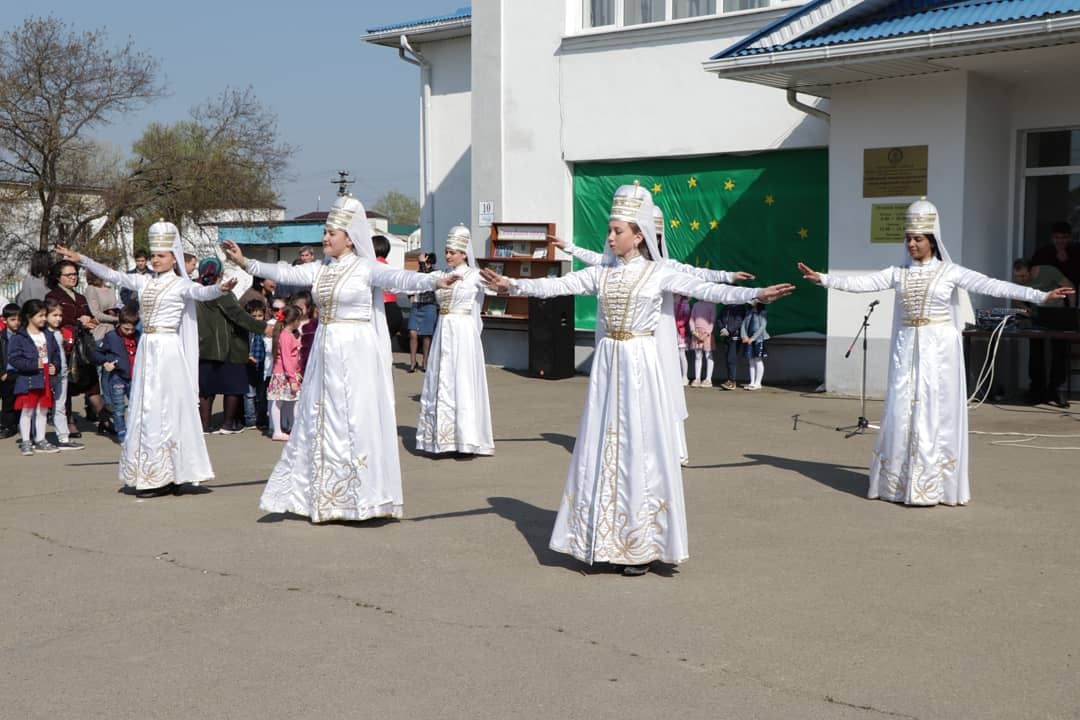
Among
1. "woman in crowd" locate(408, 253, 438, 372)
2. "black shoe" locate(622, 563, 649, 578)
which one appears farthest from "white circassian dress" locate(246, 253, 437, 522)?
"woman in crowd" locate(408, 253, 438, 372)

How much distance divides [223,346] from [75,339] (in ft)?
5.16

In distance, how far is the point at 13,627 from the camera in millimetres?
5816

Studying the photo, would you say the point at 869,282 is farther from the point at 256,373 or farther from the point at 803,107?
the point at 256,373

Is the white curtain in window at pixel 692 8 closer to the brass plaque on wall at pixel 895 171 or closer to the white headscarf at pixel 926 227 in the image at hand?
the brass plaque on wall at pixel 895 171

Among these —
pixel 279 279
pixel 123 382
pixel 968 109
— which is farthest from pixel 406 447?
pixel 968 109

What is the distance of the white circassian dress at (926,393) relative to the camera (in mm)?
8883

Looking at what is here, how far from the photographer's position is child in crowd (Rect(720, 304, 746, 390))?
16.8 metres

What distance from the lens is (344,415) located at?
8211 millimetres

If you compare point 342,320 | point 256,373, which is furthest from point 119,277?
point 256,373

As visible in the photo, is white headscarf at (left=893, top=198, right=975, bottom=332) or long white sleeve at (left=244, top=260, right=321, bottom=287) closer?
long white sleeve at (left=244, top=260, right=321, bottom=287)

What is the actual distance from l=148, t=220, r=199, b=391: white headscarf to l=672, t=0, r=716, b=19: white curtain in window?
10.6m

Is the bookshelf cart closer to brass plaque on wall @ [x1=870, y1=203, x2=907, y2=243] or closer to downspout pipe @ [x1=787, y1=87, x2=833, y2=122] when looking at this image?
downspout pipe @ [x1=787, y1=87, x2=833, y2=122]

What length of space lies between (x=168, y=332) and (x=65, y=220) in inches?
901

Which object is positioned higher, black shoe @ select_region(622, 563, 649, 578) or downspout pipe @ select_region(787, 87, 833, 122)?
downspout pipe @ select_region(787, 87, 833, 122)
